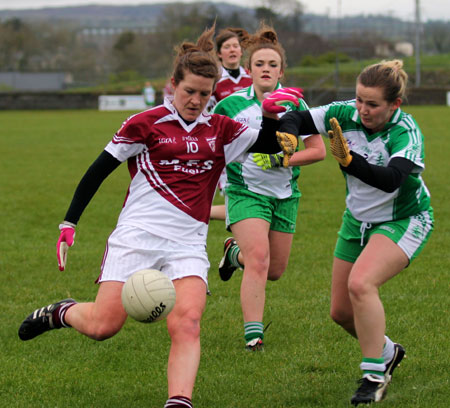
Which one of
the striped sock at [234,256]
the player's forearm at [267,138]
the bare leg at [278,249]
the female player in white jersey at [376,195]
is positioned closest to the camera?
the female player in white jersey at [376,195]

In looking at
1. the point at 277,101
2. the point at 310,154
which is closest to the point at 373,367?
the point at 277,101

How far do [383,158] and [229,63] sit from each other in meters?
4.87

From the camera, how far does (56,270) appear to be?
8.00 meters

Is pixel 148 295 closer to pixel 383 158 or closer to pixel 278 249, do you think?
pixel 383 158

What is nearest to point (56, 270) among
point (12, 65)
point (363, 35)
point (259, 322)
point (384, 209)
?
point (259, 322)

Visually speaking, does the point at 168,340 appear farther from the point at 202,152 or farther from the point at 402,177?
the point at 402,177

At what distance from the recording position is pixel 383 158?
443 cm

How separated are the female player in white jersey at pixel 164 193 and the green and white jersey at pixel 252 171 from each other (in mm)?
Answer: 1375

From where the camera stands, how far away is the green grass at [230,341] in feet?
15.0

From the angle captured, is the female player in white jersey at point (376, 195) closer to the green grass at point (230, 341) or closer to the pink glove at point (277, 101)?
the pink glove at point (277, 101)

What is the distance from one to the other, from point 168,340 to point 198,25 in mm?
81069

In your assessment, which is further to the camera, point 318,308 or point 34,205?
point 34,205

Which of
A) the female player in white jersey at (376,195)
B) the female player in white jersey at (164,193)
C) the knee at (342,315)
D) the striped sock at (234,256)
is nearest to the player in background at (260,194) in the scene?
the striped sock at (234,256)

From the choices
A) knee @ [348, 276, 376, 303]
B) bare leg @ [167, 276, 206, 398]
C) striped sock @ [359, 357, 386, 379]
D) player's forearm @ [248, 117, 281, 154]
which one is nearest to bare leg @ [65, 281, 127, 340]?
bare leg @ [167, 276, 206, 398]
